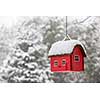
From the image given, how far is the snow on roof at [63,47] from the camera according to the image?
2373 millimetres

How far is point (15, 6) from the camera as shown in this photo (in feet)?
7.89

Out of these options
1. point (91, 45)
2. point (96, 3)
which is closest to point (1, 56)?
point (91, 45)

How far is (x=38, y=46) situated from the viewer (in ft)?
8.03

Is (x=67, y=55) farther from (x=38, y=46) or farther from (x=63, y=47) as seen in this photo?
(x=38, y=46)

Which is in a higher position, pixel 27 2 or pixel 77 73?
pixel 27 2

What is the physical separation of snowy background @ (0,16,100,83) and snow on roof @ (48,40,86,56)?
0.04 meters

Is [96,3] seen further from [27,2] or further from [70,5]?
[27,2]

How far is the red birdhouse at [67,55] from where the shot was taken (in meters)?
2.37

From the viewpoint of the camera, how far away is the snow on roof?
2.37 meters

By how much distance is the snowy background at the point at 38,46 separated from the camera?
241cm

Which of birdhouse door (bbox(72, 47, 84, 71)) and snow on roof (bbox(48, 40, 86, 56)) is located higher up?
snow on roof (bbox(48, 40, 86, 56))

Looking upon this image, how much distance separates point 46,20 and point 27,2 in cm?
25

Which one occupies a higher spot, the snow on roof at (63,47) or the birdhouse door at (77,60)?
the snow on roof at (63,47)
